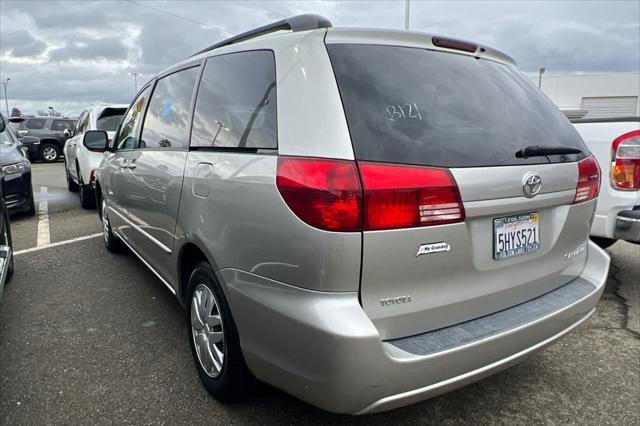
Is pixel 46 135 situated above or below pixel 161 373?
above

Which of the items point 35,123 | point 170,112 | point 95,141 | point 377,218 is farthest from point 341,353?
point 35,123

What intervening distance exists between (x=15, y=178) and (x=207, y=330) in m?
5.58

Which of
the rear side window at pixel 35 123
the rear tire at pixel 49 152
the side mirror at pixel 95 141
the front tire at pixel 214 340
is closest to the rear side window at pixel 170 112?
the front tire at pixel 214 340

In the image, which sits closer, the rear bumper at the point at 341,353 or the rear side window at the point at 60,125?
the rear bumper at the point at 341,353

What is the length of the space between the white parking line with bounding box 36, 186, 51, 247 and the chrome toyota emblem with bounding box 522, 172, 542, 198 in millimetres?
5306

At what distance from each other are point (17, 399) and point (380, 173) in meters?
2.17

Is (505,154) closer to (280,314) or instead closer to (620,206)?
(280,314)

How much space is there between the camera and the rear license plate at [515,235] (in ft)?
6.20

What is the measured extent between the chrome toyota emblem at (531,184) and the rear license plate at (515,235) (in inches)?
3.7

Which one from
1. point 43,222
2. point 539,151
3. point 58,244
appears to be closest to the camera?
point 539,151

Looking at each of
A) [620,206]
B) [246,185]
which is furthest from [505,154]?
[620,206]

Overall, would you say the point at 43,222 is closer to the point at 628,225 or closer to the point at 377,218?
the point at 377,218

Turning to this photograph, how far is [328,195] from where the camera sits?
5.33 feet

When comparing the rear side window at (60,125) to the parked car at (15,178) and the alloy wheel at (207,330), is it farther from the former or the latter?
the alloy wheel at (207,330)
